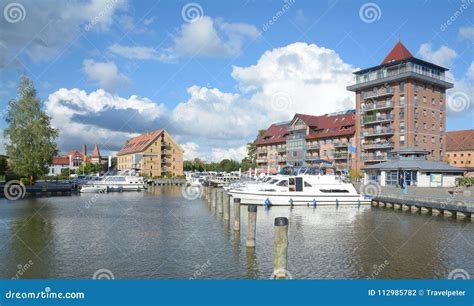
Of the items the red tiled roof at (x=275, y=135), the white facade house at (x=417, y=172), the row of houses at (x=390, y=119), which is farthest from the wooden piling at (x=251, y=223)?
the red tiled roof at (x=275, y=135)

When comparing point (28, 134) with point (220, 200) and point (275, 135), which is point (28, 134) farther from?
point (275, 135)

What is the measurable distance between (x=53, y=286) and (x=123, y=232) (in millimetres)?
12512

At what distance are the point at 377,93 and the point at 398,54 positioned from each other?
8686 mm

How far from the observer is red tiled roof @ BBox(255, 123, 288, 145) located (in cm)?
10188

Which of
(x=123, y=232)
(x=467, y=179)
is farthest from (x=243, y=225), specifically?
(x=467, y=179)

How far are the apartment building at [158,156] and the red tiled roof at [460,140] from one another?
77.4m

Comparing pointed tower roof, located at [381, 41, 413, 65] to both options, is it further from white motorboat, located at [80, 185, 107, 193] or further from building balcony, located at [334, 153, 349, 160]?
white motorboat, located at [80, 185, 107, 193]

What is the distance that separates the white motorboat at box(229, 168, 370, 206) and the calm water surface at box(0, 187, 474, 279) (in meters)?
7.69

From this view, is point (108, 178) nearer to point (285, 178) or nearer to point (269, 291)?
point (285, 178)

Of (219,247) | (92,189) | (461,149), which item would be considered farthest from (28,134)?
(461,149)

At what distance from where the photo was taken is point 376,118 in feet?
248

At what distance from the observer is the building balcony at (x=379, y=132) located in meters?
73.3

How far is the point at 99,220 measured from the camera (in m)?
31.0

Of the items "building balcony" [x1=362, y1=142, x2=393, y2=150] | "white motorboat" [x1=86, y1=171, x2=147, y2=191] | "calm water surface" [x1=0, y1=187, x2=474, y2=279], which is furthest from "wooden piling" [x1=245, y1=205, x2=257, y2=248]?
"building balcony" [x1=362, y1=142, x2=393, y2=150]
